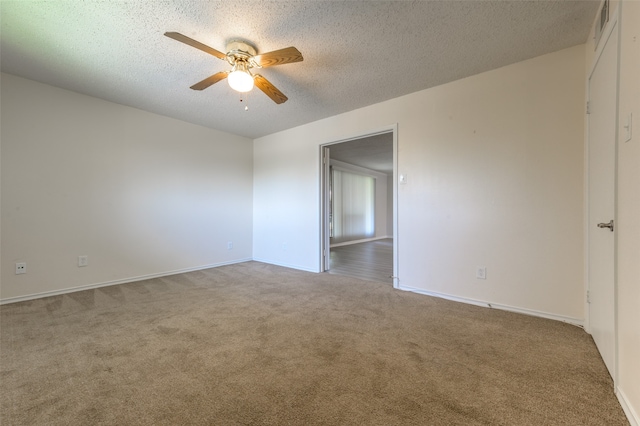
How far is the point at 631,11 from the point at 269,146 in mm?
4475

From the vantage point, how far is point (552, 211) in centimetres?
231

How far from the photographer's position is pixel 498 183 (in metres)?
2.58

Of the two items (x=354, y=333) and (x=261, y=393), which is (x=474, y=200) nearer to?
(x=354, y=333)

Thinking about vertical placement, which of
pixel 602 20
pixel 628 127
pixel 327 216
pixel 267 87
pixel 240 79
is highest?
pixel 602 20

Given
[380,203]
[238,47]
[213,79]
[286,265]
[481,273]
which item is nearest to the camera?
[238,47]

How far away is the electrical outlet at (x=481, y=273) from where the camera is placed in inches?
104

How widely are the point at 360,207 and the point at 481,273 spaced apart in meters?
6.01

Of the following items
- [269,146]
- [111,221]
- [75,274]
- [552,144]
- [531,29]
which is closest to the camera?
[531,29]

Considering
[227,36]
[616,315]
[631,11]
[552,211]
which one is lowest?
[616,315]

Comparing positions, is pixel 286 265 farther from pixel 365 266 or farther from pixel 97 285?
pixel 97 285

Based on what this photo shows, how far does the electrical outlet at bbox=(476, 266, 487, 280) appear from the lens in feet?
8.68

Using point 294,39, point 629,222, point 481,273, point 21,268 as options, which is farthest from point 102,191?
point 629,222

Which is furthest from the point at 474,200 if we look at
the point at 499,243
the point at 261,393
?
the point at 261,393

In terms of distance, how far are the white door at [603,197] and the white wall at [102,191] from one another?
4824mm
